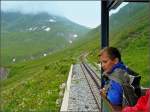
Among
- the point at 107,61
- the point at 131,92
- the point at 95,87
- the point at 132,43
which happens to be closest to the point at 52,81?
the point at 95,87

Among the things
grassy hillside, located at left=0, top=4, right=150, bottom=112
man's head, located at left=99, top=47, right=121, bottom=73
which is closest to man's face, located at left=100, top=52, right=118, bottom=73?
man's head, located at left=99, top=47, right=121, bottom=73

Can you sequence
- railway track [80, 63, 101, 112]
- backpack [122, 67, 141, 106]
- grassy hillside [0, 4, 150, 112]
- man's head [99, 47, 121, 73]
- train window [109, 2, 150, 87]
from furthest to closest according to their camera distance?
grassy hillside [0, 4, 150, 112] → railway track [80, 63, 101, 112] → train window [109, 2, 150, 87] → man's head [99, 47, 121, 73] → backpack [122, 67, 141, 106]

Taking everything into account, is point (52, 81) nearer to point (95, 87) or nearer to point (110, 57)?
point (95, 87)

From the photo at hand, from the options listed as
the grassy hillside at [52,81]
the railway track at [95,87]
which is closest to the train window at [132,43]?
the grassy hillside at [52,81]

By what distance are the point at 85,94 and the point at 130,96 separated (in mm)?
12068

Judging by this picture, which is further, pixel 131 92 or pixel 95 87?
pixel 95 87

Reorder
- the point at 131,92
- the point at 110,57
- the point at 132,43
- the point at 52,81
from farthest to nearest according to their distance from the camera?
the point at 132,43
the point at 52,81
the point at 110,57
the point at 131,92

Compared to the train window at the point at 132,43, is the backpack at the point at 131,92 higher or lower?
lower

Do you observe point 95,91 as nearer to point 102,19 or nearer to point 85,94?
point 85,94

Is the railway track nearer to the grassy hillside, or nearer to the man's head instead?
the grassy hillside

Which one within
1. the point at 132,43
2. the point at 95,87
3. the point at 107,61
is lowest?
the point at 95,87

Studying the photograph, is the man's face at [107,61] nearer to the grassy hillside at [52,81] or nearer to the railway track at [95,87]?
the grassy hillside at [52,81]

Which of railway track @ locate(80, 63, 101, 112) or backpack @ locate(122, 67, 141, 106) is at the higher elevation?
backpack @ locate(122, 67, 141, 106)

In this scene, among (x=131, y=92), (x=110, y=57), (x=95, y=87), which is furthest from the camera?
(x=95, y=87)
